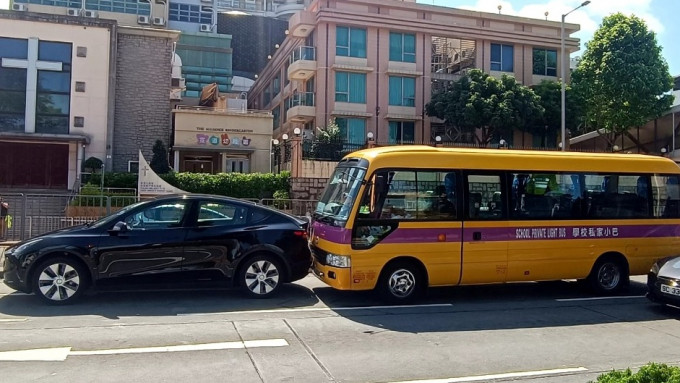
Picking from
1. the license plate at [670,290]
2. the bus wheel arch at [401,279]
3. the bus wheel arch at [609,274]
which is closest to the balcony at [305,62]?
the bus wheel arch at [609,274]

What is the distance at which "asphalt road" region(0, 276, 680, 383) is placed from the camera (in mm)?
5660

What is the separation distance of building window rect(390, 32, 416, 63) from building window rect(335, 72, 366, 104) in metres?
2.51

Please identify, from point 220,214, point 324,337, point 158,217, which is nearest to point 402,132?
point 220,214

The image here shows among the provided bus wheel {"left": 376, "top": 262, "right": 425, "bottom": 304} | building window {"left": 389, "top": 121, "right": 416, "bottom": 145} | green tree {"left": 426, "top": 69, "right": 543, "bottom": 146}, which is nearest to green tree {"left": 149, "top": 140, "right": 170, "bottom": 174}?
Result: building window {"left": 389, "top": 121, "right": 416, "bottom": 145}

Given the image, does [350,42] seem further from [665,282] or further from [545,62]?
[665,282]

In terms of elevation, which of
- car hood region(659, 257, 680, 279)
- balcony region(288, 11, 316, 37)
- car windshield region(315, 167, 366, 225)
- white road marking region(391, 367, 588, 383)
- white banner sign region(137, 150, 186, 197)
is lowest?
white road marking region(391, 367, 588, 383)

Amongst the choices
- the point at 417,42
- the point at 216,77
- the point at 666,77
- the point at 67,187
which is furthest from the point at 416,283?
the point at 216,77

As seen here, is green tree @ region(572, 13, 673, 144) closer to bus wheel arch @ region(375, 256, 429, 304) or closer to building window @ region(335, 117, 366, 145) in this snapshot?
building window @ region(335, 117, 366, 145)

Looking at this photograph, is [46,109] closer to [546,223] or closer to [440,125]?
[440,125]

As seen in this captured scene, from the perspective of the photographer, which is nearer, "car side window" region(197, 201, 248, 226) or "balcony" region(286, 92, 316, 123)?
"car side window" region(197, 201, 248, 226)

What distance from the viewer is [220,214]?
909cm

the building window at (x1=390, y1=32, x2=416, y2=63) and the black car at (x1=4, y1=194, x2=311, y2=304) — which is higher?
the building window at (x1=390, y1=32, x2=416, y2=63)

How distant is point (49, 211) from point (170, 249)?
7.44 meters

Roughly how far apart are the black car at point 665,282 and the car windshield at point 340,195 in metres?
Answer: 4.89
